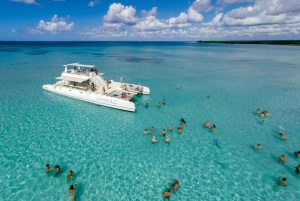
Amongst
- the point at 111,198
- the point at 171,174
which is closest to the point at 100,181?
the point at 111,198

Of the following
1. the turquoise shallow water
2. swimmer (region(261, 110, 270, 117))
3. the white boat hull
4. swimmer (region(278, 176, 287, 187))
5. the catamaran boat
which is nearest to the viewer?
the turquoise shallow water

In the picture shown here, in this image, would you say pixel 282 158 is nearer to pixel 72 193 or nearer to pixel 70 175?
pixel 72 193

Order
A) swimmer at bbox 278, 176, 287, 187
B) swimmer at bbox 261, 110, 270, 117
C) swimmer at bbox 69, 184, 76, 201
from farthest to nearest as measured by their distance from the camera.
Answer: swimmer at bbox 261, 110, 270, 117 → swimmer at bbox 278, 176, 287, 187 → swimmer at bbox 69, 184, 76, 201

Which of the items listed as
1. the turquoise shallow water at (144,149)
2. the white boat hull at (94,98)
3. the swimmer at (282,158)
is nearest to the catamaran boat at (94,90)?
the white boat hull at (94,98)

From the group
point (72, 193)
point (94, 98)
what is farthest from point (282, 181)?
point (94, 98)

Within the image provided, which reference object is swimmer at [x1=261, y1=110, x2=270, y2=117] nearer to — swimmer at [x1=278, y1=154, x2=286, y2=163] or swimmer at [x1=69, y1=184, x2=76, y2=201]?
swimmer at [x1=278, y1=154, x2=286, y2=163]

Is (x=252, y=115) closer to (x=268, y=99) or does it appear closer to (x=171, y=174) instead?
(x=268, y=99)

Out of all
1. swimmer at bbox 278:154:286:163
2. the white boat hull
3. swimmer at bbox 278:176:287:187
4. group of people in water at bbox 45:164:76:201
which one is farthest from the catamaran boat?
swimmer at bbox 278:176:287:187
